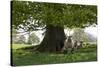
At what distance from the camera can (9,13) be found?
7.17 feet

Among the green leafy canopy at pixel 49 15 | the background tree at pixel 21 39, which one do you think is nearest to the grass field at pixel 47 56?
the background tree at pixel 21 39

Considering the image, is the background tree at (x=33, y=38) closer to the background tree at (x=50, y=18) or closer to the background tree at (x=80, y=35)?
the background tree at (x=50, y=18)

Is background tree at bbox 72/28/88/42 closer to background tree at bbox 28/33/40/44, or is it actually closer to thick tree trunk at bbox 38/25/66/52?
thick tree trunk at bbox 38/25/66/52

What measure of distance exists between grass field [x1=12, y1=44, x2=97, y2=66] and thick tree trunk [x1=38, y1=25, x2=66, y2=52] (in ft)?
0.23

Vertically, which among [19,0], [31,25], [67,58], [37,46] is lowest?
[67,58]

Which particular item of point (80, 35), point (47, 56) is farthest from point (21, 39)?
point (80, 35)

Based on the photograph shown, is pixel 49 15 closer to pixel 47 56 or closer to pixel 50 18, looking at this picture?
pixel 50 18

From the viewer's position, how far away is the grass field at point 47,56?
220 centimetres

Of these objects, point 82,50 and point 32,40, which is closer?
point 32,40

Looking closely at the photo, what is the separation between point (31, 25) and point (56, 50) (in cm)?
43

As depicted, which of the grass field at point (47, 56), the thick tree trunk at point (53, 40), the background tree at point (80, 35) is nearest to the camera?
the grass field at point (47, 56)

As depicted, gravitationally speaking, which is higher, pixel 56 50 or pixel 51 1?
pixel 51 1

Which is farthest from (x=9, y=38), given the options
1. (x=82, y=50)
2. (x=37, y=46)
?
(x=82, y=50)

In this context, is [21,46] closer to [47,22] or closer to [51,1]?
[47,22]
